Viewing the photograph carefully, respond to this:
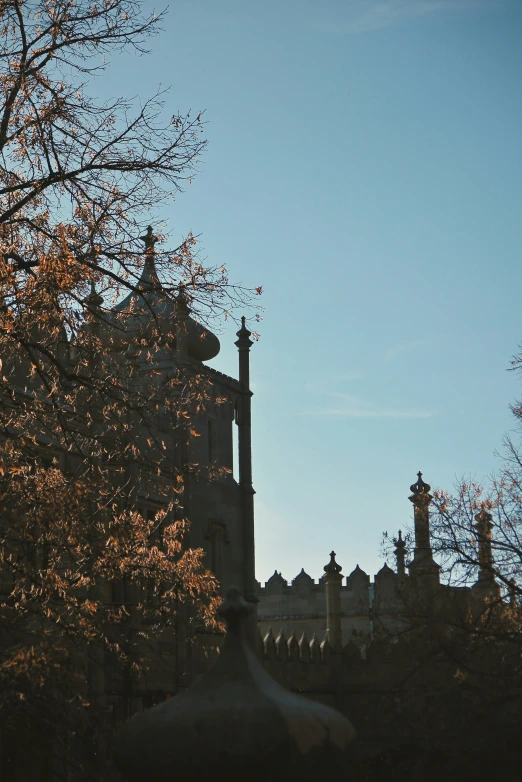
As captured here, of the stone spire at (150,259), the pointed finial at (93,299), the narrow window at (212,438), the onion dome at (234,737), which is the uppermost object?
the narrow window at (212,438)

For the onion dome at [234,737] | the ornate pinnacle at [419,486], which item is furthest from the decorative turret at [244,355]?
the onion dome at [234,737]

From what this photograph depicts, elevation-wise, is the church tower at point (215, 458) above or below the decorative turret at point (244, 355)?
below

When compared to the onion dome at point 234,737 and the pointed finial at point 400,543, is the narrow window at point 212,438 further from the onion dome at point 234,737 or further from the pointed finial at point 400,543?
the onion dome at point 234,737

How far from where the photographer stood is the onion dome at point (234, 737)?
12.3 feet

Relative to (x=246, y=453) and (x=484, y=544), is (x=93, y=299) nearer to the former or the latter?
(x=484, y=544)

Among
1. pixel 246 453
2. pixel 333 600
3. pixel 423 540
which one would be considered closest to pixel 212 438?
pixel 246 453

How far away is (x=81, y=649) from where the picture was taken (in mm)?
9750

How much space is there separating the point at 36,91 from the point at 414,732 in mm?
12693

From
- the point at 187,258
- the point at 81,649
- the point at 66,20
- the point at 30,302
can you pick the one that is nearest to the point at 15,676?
the point at 81,649

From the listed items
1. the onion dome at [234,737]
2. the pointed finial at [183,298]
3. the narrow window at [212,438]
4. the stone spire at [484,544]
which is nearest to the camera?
the onion dome at [234,737]

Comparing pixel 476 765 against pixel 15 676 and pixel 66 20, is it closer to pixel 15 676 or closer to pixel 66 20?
pixel 15 676

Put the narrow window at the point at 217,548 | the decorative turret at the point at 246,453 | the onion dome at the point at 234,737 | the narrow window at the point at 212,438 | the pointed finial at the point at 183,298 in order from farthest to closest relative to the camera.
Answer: the decorative turret at the point at 246,453 < the narrow window at the point at 212,438 < the narrow window at the point at 217,548 < the pointed finial at the point at 183,298 < the onion dome at the point at 234,737

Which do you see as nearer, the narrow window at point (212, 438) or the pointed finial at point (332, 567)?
the narrow window at point (212, 438)

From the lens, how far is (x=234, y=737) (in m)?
3.78
